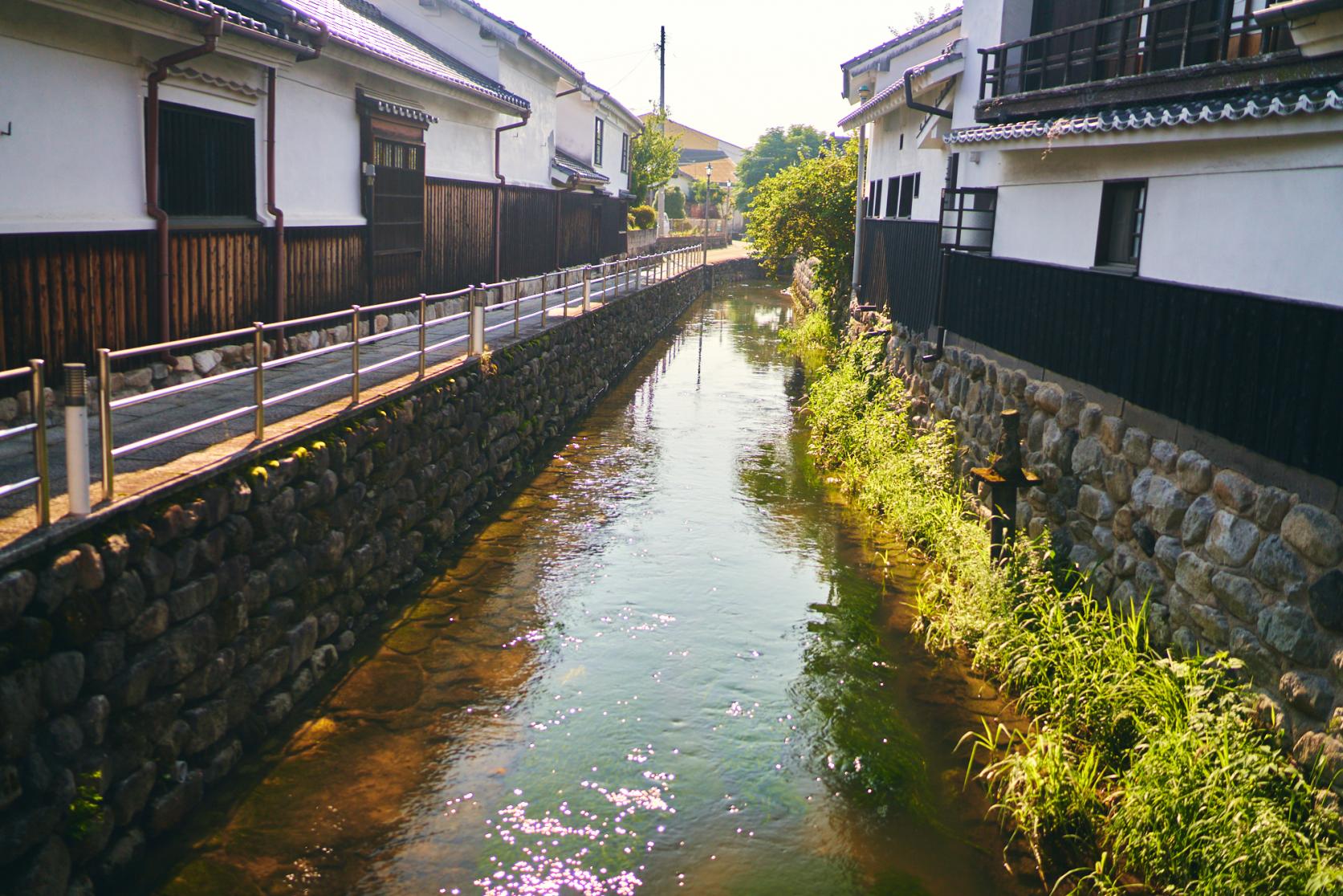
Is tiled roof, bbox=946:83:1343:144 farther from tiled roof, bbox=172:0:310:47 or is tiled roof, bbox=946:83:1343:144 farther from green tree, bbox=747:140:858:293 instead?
green tree, bbox=747:140:858:293

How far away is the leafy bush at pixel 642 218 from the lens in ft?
156

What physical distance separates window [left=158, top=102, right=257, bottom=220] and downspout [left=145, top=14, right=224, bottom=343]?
0.93ft

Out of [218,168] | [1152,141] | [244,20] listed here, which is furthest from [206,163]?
[1152,141]

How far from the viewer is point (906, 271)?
1728 cm

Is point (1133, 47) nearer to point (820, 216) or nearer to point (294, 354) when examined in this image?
point (294, 354)

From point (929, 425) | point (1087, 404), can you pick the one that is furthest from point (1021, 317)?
point (929, 425)

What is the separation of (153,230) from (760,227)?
2150 cm

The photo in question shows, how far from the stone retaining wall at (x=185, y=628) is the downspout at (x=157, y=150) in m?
2.47

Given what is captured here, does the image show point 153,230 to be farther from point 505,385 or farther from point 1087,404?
point 1087,404

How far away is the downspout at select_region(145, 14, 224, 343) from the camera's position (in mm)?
10086

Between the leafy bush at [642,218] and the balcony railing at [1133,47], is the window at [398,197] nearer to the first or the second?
the balcony railing at [1133,47]

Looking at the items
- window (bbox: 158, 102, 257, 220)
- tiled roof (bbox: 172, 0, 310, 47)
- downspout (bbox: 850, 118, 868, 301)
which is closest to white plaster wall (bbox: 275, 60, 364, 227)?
window (bbox: 158, 102, 257, 220)

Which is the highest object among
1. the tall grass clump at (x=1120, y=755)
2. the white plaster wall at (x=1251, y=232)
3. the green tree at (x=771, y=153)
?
the green tree at (x=771, y=153)

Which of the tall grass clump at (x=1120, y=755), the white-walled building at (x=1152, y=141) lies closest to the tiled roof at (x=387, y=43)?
the white-walled building at (x=1152, y=141)
